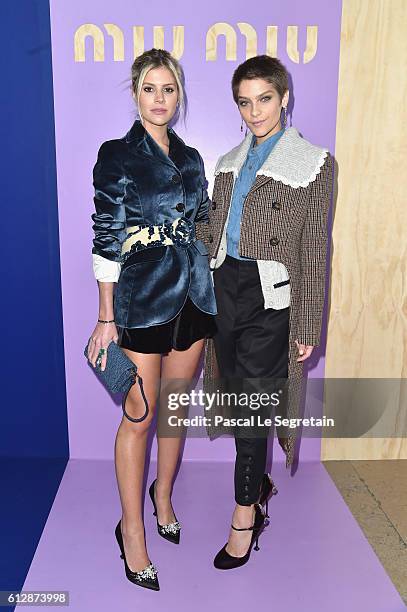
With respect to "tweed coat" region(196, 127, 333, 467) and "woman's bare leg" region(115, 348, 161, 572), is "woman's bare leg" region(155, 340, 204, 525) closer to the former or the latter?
"woman's bare leg" region(115, 348, 161, 572)

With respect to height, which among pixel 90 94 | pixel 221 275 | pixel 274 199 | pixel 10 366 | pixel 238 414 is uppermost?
pixel 90 94

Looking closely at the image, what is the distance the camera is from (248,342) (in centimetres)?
227

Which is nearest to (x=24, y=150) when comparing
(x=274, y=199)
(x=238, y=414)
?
(x=274, y=199)

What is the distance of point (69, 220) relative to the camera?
2.97 m

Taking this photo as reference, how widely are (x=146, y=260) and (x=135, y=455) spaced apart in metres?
0.70

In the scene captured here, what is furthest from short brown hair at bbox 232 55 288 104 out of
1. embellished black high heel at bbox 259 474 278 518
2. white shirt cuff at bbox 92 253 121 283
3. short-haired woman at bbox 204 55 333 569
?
embellished black high heel at bbox 259 474 278 518

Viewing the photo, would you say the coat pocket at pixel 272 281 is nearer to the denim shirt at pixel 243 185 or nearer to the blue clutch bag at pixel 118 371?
the denim shirt at pixel 243 185

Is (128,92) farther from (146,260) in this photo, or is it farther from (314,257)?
(314,257)

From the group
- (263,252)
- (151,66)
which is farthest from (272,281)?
(151,66)

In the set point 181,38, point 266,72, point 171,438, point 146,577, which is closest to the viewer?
point 266,72

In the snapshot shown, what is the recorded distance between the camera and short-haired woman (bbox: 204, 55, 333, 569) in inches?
83.7

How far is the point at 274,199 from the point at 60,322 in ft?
4.49

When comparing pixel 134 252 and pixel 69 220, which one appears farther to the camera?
pixel 69 220

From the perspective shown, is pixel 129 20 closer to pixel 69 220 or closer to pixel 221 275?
pixel 69 220
